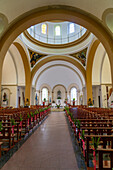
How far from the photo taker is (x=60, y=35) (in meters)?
19.4

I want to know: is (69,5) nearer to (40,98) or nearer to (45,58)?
(45,58)

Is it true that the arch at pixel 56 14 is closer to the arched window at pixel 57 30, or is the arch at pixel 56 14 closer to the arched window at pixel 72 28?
the arched window at pixel 72 28

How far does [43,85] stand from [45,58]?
8.67m

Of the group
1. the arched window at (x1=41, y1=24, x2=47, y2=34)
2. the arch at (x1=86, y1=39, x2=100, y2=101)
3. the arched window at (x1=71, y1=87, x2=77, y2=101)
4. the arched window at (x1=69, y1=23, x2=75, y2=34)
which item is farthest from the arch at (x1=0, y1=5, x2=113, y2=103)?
the arched window at (x1=71, y1=87, x2=77, y2=101)

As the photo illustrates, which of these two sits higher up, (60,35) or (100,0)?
(60,35)

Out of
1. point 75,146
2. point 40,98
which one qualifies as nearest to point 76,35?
point 40,98

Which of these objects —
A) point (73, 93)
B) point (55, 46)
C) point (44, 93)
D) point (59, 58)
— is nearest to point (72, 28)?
point (55, 46)

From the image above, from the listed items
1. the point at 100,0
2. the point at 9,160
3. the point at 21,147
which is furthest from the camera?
the point at 100,0

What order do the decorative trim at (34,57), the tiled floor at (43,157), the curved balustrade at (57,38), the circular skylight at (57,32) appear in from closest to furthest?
the tiled floor at (43,157) → the decorative trim at (34,57) → the curved balustrade at (57,38) → the circular skylight at (57,32)

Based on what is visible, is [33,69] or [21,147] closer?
[21,147]

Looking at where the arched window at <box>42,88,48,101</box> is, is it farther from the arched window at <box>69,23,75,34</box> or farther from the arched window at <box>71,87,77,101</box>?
the arched window at <box>69,23,75,34</box>

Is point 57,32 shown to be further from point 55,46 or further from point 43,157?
point 43,157

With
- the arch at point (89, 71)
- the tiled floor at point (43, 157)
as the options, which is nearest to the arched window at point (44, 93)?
the arch at point (89, 71)

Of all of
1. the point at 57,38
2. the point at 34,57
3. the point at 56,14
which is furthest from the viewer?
the point at 57,38
